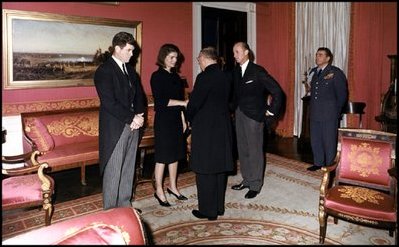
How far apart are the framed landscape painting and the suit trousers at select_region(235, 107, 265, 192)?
2.48 m

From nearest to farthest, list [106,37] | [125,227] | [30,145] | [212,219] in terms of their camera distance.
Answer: [125,227] < [212,219] < [30,145] < [106,37]

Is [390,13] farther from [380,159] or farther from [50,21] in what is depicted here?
[50,21]

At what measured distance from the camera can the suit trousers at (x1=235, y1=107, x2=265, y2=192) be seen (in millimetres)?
3779

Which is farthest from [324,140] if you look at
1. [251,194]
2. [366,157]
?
[366,157]

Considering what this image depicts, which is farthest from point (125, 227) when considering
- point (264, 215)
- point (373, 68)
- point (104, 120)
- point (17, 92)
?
point (373, 68)

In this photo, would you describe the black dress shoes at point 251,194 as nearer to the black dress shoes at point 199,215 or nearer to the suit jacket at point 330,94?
the black dress shoes at point 199,215

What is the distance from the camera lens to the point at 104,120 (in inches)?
113

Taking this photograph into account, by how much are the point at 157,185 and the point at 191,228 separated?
746 millimetres

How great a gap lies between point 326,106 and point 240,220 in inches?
88.0

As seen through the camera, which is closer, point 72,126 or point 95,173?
point 72,126

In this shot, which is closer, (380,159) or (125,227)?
(125,227)

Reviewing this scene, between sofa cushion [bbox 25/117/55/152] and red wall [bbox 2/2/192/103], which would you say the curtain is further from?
sofa cushion [bbox 25/117/55/152]

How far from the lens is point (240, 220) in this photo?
3201 millimetres

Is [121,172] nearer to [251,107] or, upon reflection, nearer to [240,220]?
[240,220]
